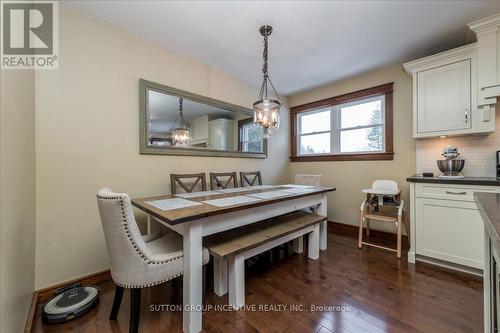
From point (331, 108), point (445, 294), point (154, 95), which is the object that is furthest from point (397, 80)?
point (154, 95)

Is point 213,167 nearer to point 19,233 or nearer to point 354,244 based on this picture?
point 19,233

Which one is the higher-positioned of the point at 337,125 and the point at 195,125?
the point at 337,125

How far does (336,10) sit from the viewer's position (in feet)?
6.00

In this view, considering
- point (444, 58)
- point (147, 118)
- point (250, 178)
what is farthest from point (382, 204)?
point (147, 118)

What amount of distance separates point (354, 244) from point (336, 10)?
269cm

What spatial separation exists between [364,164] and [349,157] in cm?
24

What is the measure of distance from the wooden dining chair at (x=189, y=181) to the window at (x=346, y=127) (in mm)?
2116

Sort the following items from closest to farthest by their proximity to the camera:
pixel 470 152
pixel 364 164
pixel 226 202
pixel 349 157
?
pixel 226 202, pixel 470 152, pixel 364 164, pixel 349 157

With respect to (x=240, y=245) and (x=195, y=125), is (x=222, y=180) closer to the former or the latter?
(x=195, y=125)

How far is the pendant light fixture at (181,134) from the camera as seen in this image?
8.27 ft

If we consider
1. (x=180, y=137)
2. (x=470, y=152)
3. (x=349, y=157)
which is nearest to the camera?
(x=470, y=152)

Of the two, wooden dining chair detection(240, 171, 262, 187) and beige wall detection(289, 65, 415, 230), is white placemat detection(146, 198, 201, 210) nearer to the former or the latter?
wooden dining chair detection(240, 171, 262, 187)

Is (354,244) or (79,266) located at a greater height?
(79,266)

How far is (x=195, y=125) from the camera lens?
271 centimetres
